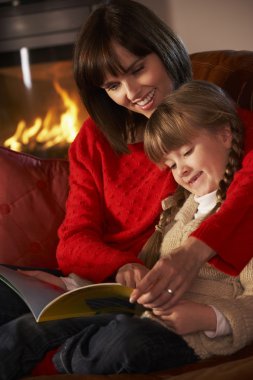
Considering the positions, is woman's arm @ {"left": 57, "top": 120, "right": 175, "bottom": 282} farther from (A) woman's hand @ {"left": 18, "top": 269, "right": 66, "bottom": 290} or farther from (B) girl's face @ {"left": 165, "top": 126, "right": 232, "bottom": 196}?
(B) girl's face @ {"left": 165, "top": 126, "right": 232, "bottom": 196}

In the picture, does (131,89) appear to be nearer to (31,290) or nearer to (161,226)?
(161,226)

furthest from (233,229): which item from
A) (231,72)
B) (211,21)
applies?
(211,21)

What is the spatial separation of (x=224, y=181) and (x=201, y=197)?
0.08 m

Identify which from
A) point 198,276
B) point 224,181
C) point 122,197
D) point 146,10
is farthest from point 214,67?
point 198,276

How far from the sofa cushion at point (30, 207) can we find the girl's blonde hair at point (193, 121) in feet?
1.64

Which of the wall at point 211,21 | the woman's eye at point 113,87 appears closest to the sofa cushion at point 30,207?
the woman's eye at point 113,87

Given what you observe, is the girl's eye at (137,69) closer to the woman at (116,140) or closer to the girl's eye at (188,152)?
the woman at (116,140)

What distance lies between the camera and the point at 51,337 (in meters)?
1.47

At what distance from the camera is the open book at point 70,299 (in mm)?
1306

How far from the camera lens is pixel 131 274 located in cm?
153

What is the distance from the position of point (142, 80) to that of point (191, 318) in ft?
2.05

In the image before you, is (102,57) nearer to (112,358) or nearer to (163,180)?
(163,180)

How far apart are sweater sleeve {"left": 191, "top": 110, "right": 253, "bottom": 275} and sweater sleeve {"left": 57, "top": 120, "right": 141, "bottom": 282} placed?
288 mm

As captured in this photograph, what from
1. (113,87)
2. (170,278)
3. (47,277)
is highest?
(113,87)
